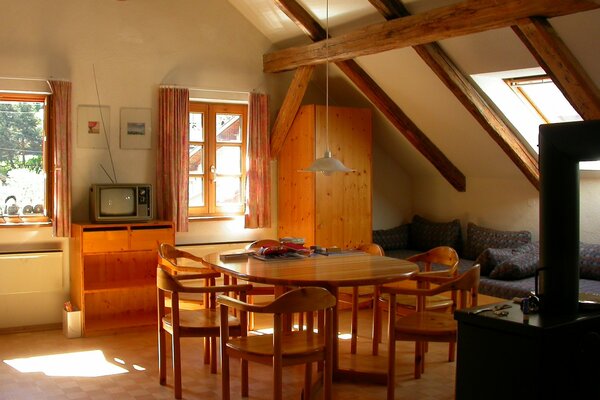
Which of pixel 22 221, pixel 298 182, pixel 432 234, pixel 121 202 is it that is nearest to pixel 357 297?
pixel 298 182

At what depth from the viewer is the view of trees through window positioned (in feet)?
19.6

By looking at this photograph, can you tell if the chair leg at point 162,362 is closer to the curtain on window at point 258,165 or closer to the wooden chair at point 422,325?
the wooden chair at point 422,325

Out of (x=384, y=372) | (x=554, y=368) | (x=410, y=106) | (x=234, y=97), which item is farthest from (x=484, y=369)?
(x=234, y=97)

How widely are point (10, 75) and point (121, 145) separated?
3.47 ft

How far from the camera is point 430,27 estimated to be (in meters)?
4.92

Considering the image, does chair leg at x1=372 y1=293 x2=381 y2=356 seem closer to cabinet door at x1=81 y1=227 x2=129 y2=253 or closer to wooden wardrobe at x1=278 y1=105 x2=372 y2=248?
wooden wardrobe at x1=278 y1=105 x2=372 y2=248

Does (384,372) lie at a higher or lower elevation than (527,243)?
lower

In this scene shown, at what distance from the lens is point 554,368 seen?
9.27 feet

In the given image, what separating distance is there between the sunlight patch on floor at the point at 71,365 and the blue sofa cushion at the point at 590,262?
3.60 m

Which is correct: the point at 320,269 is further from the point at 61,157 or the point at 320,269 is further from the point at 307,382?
the point at 61,157

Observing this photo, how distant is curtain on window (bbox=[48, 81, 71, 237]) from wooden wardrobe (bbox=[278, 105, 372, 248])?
202 cm

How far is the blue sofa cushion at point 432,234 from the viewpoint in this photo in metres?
7.14

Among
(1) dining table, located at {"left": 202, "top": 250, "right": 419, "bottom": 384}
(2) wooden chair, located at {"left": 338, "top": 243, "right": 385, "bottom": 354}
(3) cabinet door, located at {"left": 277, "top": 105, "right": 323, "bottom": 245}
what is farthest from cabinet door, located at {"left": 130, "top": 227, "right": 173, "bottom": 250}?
(2) wooden chair, located at {"left": 338, "top": 243, "right": 385, "bottom": 354}

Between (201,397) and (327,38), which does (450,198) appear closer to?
(327,38)
